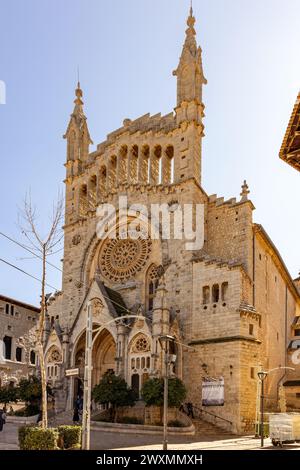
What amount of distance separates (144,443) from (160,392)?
6.33m

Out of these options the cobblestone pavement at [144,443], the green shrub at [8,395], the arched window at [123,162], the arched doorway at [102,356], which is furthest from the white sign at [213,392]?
the arched window at [123,162]

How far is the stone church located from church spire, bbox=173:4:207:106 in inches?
3.8

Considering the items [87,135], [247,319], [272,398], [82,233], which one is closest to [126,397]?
[247,319]

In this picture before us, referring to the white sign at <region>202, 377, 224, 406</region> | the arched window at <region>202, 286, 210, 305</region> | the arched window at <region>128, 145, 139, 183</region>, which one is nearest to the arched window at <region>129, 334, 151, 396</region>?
the white sign at <region>202, 377, 224, 406</region>

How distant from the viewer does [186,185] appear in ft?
132

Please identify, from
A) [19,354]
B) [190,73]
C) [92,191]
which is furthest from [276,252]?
[19,354]

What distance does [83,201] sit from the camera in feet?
158

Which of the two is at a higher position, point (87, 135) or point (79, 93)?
point (79, 93)

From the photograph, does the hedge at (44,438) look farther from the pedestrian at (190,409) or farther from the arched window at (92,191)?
the arched window at (92,191)

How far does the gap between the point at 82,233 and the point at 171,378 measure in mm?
16912

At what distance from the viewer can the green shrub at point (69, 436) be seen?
20.2m

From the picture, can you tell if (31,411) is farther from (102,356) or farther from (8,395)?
(102,356)

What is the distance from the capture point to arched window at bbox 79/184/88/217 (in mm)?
47594

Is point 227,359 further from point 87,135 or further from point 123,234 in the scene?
point 87,135
